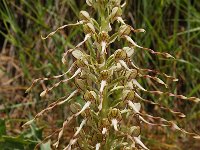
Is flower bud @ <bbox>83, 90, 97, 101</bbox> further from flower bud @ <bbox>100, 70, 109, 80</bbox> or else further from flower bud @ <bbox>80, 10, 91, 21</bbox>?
flower bud @ <bbox>80, 10, 91, 21</bbox>

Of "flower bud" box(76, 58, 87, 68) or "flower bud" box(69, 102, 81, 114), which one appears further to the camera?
"flower bud" box(69, 102, 81, 114)

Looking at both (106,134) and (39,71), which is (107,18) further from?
(39,71)

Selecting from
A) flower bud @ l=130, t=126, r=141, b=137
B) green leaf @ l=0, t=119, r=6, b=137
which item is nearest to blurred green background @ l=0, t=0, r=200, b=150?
green leaf @ l=0, t=119, r=6, b=137

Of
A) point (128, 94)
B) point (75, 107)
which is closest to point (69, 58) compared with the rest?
point (75, 107)

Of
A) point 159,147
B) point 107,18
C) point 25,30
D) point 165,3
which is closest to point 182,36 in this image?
point 165,3

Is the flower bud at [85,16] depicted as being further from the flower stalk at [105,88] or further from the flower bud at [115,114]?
the flower bud at [115,114]

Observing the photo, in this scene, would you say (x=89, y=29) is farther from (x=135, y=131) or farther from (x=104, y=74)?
(x=135, y=131)

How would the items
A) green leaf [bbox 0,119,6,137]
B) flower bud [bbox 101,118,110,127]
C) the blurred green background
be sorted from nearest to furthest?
flower bud [bbox 101,118,110,127] → green leaf [bbox 0,119,6,137] → the blurred green background

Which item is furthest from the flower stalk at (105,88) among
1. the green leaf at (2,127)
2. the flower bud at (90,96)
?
the green leaf at (2,127)
